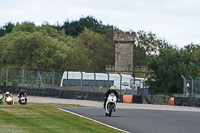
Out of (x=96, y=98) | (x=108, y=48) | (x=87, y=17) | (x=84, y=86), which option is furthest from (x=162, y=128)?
(x=87, y=17)

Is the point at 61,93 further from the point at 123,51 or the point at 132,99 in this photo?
the point at 123,51

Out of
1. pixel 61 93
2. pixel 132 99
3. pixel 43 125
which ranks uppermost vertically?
pixel 61 93

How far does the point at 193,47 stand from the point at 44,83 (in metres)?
77.3

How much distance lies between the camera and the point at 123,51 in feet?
318

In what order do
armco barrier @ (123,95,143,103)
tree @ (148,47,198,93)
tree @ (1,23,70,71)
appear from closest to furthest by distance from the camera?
armco barrier @ (123,95,143,103), tree @ (148,47,198,93), tree @ (1,23,70,71)

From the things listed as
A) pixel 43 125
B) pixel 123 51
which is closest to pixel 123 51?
pixel 123 51

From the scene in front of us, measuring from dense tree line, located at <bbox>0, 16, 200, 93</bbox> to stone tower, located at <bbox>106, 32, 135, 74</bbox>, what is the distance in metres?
3.79

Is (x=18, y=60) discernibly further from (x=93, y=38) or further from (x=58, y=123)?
(x=58, y=123)

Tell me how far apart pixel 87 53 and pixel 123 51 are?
17.4 metres

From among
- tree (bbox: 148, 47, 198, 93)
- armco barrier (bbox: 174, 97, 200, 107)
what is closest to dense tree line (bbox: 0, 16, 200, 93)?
tree (bbox: 148, 47, 198, 93)

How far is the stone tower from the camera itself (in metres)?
95.9

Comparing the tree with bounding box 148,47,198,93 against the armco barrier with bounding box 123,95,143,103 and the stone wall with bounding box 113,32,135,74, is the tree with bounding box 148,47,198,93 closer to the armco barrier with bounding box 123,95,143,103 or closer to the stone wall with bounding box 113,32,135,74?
the armco barrier with bounding box 123,95,143,103

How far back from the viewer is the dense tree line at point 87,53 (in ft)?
200

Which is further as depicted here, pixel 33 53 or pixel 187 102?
pixel 33 53
